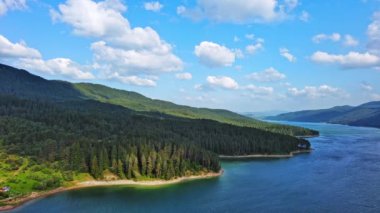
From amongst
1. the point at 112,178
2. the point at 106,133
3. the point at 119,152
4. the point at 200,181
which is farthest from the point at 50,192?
the point at 106,133

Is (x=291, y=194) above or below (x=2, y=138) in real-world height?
below

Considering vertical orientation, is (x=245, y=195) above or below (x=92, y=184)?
above

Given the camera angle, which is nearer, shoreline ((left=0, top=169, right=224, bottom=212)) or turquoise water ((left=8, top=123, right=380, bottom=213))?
turquoise water ((left=8, top=123, right=380, bottom=213))

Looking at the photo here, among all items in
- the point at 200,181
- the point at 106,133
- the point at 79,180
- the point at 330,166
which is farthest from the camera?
the point at 106,133

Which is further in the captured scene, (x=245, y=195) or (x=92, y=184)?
(x=92, y=184)

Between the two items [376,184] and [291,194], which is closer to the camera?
[291,194]

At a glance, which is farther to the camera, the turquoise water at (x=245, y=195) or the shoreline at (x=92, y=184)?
the shoreline at (x=92, y=184)

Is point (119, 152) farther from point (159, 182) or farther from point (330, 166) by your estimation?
point (330, 166)

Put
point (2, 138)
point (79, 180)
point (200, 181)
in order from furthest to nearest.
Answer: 1. point (2, 138)
2. point (200, 181)
3. point (79, 180)

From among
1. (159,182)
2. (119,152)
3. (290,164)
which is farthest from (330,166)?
(119,152)
